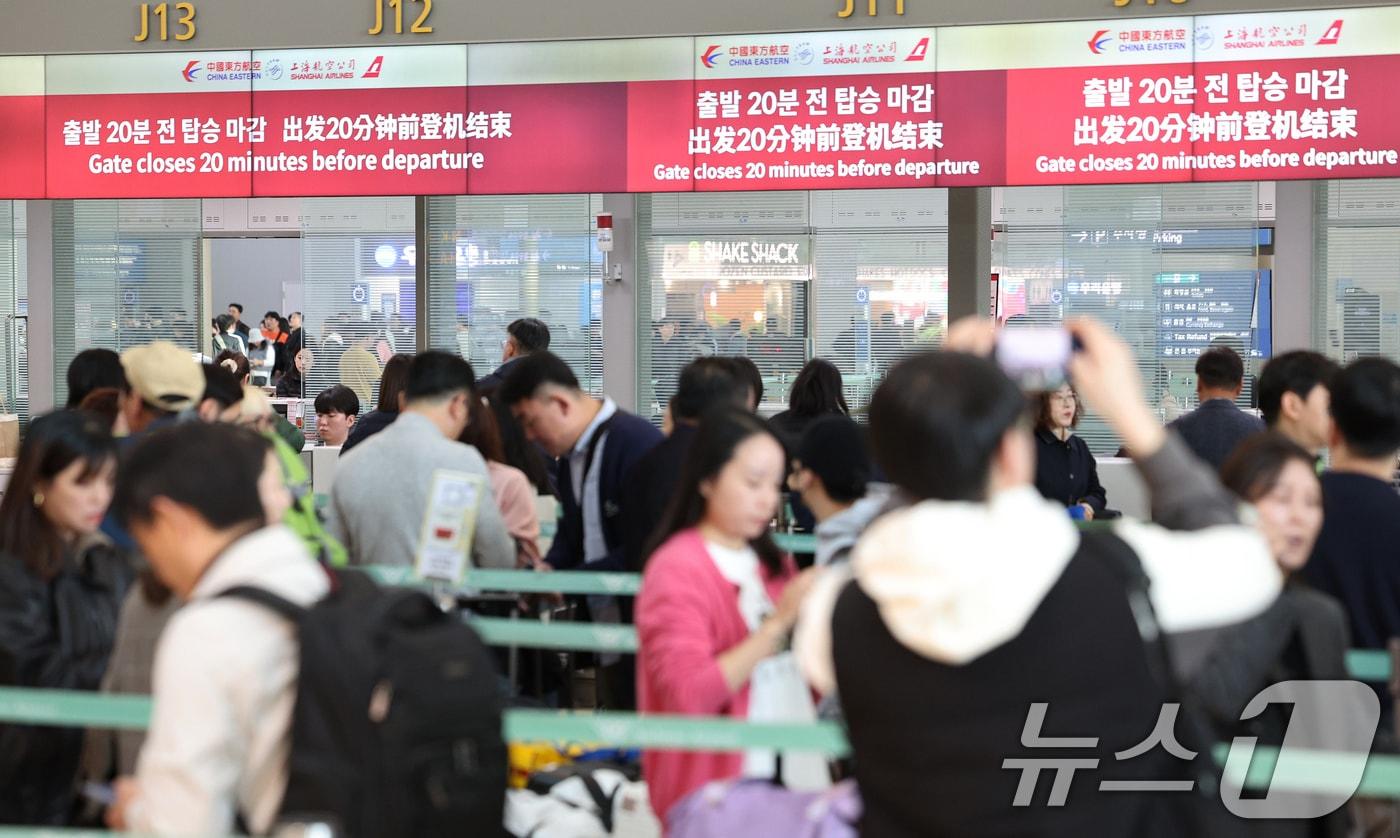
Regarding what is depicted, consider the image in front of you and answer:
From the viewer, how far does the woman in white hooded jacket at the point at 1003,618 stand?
1916 mm

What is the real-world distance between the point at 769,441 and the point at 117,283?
7.22 m

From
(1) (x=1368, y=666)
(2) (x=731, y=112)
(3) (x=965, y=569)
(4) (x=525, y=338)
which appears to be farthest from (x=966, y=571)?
(4) (x=525, y=338)

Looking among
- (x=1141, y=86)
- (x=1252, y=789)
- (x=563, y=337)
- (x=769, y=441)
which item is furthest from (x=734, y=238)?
(x=1252, y=789)

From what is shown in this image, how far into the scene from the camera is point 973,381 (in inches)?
77.5

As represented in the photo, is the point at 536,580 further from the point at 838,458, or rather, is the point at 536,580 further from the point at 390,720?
the point at 390,720

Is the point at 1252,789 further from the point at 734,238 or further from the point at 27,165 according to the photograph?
the point at 27,165

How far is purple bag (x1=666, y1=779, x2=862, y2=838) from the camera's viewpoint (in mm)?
2682

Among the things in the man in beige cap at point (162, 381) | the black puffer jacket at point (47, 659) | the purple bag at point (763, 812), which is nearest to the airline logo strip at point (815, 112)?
the man in beige cap at point (162, 381)

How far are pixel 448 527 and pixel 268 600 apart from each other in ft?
8.02

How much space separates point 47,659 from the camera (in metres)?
3.33

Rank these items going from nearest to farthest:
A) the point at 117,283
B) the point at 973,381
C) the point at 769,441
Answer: the point at 973,381 < the point at 769,441 < the point at 117,283

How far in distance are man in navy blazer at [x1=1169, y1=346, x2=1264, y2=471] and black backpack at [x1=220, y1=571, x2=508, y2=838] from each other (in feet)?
14.1

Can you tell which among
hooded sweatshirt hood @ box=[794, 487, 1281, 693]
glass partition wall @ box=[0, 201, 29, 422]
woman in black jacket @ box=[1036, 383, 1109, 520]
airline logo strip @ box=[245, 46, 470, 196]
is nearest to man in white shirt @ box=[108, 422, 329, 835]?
hooded sweatshirt hood @ box=[794, 487, 1281, 693]

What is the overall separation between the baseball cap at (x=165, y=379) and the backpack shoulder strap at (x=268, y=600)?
268 centimetres
